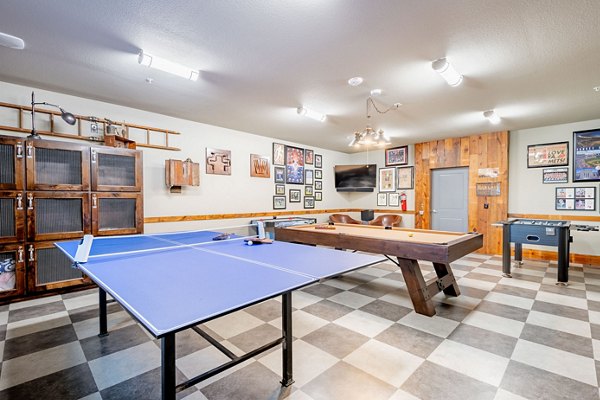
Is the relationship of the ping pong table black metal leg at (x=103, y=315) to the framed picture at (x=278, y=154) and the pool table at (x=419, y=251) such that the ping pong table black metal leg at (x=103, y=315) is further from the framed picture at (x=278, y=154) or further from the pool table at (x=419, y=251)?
the framed picture at (x=278, y=154)

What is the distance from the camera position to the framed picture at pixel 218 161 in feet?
16.7

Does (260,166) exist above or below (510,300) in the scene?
above

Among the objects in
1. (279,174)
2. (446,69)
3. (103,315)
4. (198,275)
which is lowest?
(103,315)

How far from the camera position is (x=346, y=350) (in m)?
2.18

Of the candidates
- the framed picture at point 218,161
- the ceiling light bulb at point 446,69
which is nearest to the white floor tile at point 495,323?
the ceiling light bulb at point 446,69

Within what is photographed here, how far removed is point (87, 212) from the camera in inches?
137

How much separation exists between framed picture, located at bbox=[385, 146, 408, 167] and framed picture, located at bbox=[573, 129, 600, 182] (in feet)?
10.1

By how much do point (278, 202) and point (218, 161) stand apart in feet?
5.59

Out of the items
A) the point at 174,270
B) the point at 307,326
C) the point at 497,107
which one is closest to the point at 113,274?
the point at 174,270

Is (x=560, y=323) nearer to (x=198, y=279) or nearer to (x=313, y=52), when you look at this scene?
(x=198, y=279)

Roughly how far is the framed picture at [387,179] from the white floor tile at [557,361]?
5.34m

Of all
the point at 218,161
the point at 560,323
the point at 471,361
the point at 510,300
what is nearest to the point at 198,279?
the point at 471,361

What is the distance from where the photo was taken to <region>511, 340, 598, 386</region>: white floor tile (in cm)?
187

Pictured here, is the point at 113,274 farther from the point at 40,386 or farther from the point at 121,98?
the point at 121,98
